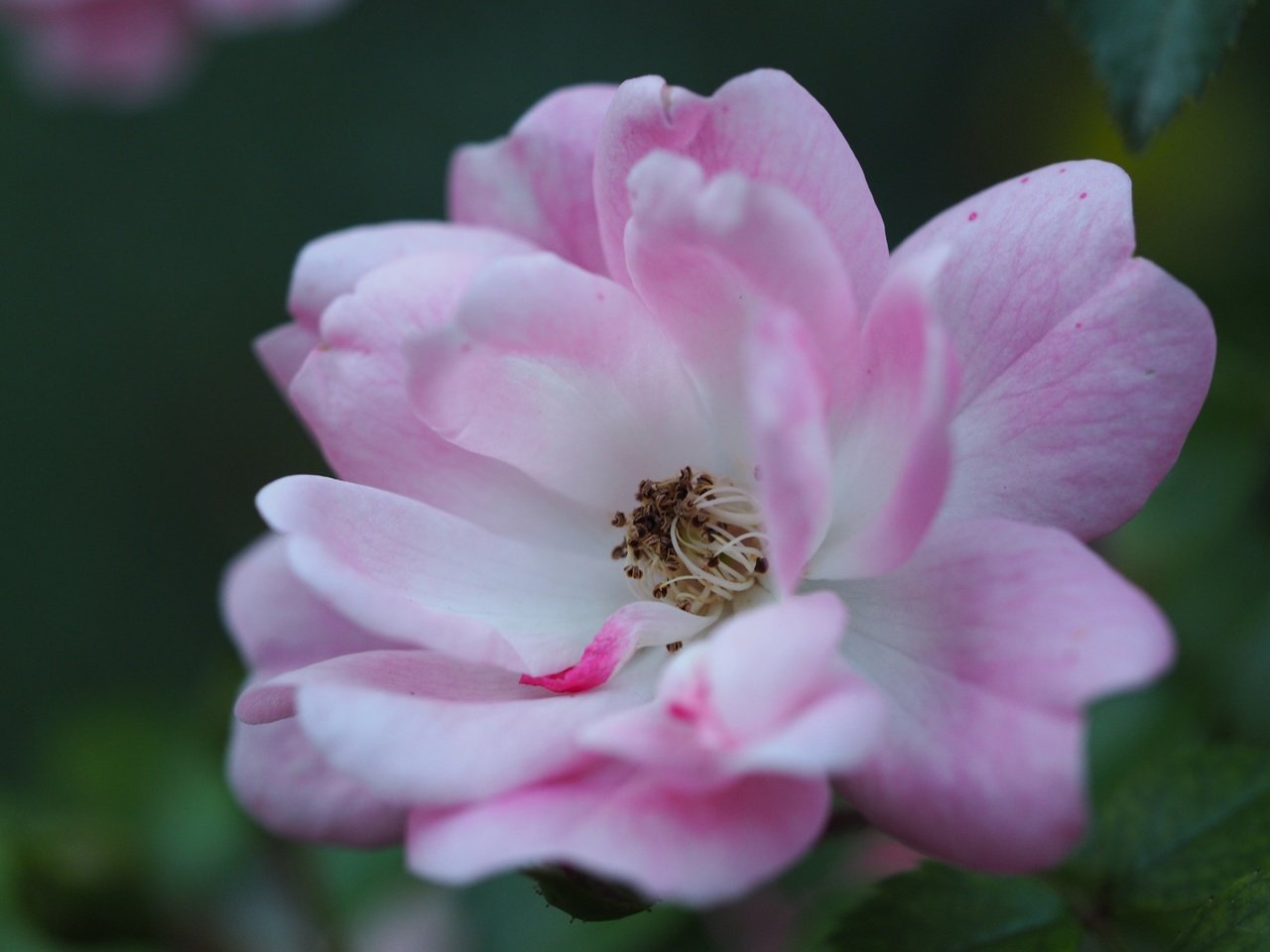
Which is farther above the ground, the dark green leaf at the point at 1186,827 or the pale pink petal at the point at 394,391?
the pale pink petal at the point at 394,391

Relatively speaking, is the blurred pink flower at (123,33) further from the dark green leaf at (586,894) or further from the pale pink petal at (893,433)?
the dark green leaf at (586,894)

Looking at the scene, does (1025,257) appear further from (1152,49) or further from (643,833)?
(643,833)

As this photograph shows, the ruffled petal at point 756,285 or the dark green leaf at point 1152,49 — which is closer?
the ruffled petal at point 756,285

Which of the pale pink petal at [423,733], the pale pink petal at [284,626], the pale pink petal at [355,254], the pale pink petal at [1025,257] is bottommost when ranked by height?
the pale pink petal at [284,626]

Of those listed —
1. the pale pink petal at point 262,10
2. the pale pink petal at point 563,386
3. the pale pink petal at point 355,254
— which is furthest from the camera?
the pale pink petal at point 262,10

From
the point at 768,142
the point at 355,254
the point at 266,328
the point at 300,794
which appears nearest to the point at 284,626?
the point at 300,794

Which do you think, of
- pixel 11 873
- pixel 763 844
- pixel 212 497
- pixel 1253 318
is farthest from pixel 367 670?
pixel 212 497

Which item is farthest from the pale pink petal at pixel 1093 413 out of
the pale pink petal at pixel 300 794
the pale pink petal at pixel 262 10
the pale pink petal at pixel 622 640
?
the pale pink petal at pixel 262 10

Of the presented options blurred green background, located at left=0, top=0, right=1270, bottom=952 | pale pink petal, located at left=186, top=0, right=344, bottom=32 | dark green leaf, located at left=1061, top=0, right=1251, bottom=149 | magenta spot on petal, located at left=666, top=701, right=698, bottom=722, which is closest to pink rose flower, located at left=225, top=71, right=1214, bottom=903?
magenta spot on petal, located at left=666, top=701, right=698, bottom=722
